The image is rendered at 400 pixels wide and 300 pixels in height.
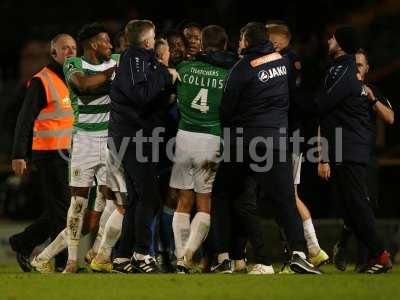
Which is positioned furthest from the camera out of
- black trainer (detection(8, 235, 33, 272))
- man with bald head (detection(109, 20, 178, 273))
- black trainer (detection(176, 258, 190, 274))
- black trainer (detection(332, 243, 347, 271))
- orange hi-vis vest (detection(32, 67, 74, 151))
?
black trainer (detection(8, 235, 33, 272))

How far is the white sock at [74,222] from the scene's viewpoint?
40.8 ft

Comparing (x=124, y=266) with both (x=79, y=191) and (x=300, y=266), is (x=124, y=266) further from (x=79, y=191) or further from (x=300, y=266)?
(x=300, y=266)

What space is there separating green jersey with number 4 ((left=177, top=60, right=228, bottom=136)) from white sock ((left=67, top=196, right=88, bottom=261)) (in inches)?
48.0

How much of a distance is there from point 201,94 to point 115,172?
42.8 inches

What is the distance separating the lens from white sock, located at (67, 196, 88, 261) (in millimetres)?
12438

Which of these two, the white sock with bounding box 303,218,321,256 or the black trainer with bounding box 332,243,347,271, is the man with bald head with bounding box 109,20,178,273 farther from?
the black trainer with bounding box 332,243,347,271

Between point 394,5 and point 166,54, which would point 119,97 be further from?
point 394,5

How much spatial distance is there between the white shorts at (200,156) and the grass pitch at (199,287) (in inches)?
40.2

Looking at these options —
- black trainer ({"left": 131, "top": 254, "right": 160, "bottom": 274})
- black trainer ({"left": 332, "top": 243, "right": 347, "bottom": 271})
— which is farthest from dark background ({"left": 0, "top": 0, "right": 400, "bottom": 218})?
black trainer ({"left": 131, "top": 254, "right": 160, "bottom": 274})

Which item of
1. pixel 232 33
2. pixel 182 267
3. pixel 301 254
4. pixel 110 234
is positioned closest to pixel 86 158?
pixel 110 234

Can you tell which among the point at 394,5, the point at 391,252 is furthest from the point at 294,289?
the point at 394,5

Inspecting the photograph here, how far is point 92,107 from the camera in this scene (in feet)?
41.1

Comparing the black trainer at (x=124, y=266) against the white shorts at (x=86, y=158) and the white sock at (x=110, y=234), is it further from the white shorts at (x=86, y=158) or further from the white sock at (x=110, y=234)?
the white shorts at (x=86, y=158)

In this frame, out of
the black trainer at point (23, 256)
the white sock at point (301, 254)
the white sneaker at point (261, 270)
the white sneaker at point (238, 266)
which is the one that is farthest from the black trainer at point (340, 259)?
the black trainer at point (23, 256)
